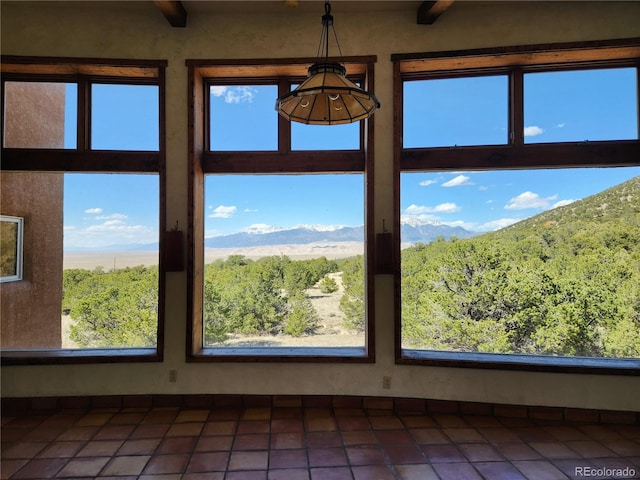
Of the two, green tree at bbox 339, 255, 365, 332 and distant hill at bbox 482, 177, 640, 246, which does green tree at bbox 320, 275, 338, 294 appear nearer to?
green tree at bbox 339, 255, 365, 332

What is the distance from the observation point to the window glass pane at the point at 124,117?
314 cm

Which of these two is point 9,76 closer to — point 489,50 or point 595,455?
point 489,50

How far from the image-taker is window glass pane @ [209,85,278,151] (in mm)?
3184

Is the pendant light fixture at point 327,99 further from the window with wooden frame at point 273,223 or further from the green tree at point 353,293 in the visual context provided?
the green tree at point 353,293

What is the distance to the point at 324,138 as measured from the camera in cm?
316

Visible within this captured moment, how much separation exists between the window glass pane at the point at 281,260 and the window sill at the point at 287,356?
0.13m

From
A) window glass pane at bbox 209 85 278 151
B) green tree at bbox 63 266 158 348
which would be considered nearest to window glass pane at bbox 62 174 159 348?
green tree at bbox 63 266 158 348

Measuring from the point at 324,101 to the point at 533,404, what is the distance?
2.92 m

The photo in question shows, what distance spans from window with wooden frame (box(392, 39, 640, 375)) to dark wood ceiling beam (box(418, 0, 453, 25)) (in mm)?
294

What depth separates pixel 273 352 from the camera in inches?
121

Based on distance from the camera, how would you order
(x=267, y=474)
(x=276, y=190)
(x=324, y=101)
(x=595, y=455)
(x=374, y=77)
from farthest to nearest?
(x=276, y=190), (x=374, y=77), (x=595, y=455), (x=267, y=474), (x=324, y=101)

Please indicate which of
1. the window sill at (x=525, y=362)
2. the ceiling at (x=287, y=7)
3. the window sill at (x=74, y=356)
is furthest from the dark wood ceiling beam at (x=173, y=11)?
the window sill at (x=525, y=362)

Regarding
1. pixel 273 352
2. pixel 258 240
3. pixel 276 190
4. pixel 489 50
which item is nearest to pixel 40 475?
pixel 273 352

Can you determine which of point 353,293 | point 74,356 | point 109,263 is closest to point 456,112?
point 353,293
